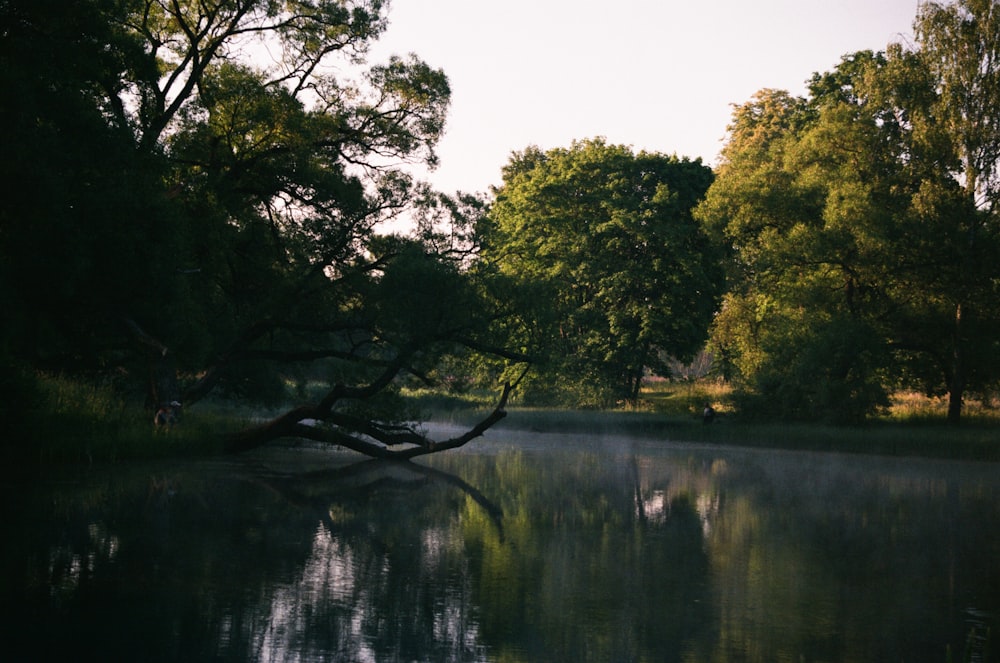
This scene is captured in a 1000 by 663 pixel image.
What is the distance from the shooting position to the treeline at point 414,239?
23.1 m

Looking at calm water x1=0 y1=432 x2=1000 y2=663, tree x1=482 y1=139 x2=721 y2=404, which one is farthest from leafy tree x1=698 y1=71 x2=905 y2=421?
calm water x1=0 y1=432 x2=1000 y2=663

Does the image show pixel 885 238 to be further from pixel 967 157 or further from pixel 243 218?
pixel 243 218

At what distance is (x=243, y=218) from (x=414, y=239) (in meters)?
5.90

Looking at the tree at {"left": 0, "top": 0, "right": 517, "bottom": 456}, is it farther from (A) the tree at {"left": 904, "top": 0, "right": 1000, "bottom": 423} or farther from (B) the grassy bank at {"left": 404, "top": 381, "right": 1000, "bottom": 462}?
(A) the tree at {"left": 904, "top": 0, "right": 1000, "bottom": 423}

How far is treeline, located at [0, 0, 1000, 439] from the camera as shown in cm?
2312

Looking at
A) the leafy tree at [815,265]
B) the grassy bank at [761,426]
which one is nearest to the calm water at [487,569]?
the grassy bank at [761,426]

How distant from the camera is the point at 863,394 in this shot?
41.1 m

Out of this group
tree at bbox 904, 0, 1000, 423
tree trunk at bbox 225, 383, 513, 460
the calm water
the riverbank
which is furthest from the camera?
tree at bbox 904, 0, 1000, 423

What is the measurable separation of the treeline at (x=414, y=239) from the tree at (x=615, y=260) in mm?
173

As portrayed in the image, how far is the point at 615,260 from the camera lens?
57.4m

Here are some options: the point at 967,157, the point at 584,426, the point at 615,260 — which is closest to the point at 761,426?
the point at 584,426

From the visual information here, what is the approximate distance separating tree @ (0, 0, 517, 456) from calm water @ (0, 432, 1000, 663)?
14.8ft

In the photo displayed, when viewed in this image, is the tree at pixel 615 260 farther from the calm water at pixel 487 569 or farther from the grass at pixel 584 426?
the calm water at pixel 487 569

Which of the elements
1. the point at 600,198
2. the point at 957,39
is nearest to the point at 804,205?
the point at 957,39
